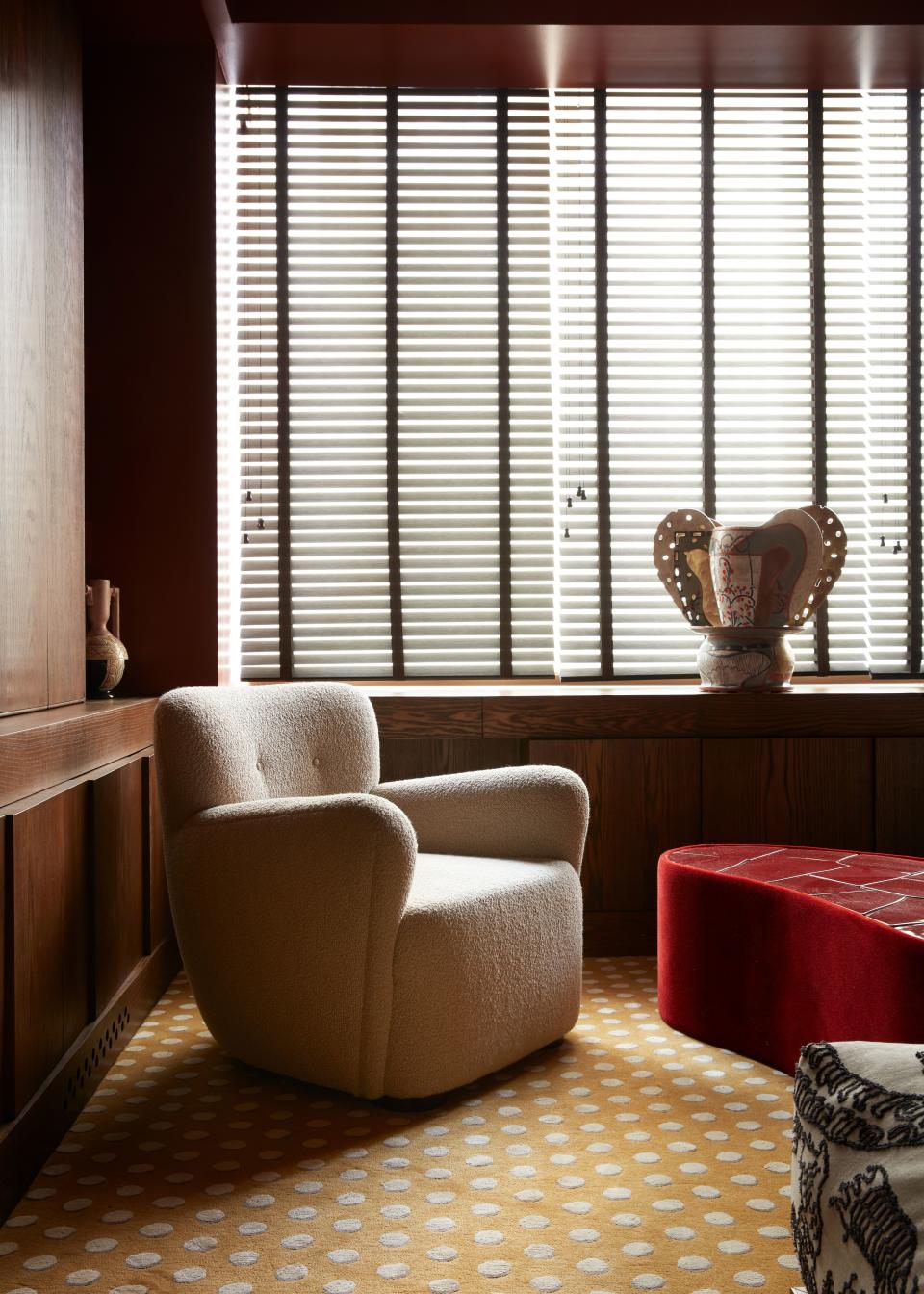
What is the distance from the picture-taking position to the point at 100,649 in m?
3.05

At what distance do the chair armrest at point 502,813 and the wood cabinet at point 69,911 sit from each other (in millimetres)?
631

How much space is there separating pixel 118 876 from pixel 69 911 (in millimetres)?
380

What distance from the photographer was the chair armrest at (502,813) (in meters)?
2.63

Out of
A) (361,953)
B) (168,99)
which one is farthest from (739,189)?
(361,953)

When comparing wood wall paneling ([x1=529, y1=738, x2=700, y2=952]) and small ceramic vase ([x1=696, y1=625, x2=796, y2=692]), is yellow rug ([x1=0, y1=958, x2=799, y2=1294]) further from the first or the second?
small ceramic vase ([x1=696, y1=625, x2=796, y2=692])

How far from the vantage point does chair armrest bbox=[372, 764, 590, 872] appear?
8.63ft

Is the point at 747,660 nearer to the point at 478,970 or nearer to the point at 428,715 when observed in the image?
the point at 428,715

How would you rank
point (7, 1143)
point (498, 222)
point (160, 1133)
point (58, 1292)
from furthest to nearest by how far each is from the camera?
point (498, 222), point (160, 1133), point (7, 1143), point (58, 1292)

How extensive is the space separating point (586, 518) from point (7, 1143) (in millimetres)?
2685

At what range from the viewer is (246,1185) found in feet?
6.14

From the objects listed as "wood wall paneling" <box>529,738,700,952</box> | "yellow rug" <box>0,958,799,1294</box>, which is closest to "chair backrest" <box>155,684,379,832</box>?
"yellow rug" <box>0,958,799,1294</box>

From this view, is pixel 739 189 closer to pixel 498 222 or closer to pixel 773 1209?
pixel 498 222

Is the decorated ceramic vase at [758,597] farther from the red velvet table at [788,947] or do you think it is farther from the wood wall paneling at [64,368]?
the wood wall paneling at [64,368]

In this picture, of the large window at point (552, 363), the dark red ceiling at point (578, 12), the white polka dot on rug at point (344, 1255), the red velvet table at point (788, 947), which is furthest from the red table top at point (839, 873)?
the dark red ceiling at point (578, 12)
